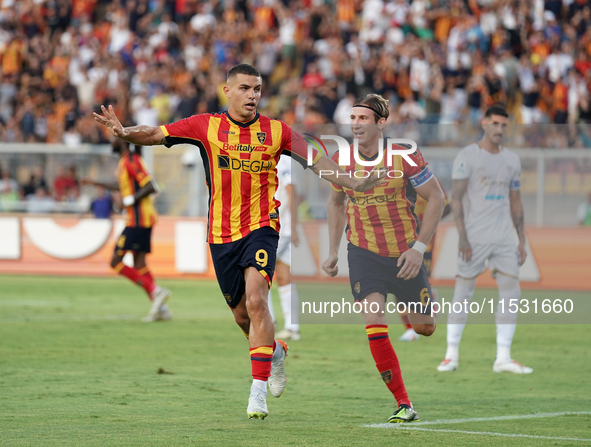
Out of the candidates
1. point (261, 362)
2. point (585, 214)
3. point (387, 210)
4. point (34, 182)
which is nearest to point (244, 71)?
point (387, 210)

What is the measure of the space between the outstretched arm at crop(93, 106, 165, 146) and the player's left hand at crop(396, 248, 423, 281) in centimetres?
176

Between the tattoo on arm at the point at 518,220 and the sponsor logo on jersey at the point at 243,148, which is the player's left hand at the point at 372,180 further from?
the tattoo on arm at the point at 518,220

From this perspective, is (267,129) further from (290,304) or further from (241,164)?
(290,304)

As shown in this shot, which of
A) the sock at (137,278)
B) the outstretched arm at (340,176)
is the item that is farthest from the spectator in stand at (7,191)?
the outstretched arm at (340,176)

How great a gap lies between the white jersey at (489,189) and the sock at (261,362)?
336 centimetres

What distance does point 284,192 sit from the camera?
10641 mm

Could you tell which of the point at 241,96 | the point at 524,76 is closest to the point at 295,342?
the point at 241,96

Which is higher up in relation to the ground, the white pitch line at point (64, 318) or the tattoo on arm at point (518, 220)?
the tattoo on arm at point (518, 220)

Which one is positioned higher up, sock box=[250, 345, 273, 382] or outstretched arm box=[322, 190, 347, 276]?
outstretched arm box=[322, 190, 347, 276]

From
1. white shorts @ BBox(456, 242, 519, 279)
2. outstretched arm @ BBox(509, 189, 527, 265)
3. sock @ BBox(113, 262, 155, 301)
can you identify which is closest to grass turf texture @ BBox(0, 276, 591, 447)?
sock @ BBox(113, 262, 155, 301)

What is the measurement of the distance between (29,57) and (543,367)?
1924 centimetres

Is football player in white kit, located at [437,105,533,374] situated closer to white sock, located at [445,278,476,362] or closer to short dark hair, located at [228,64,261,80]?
white sock, located at [445,278,476,362]

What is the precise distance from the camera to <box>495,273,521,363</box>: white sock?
8.48 meters

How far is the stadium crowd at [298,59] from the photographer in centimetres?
1861
